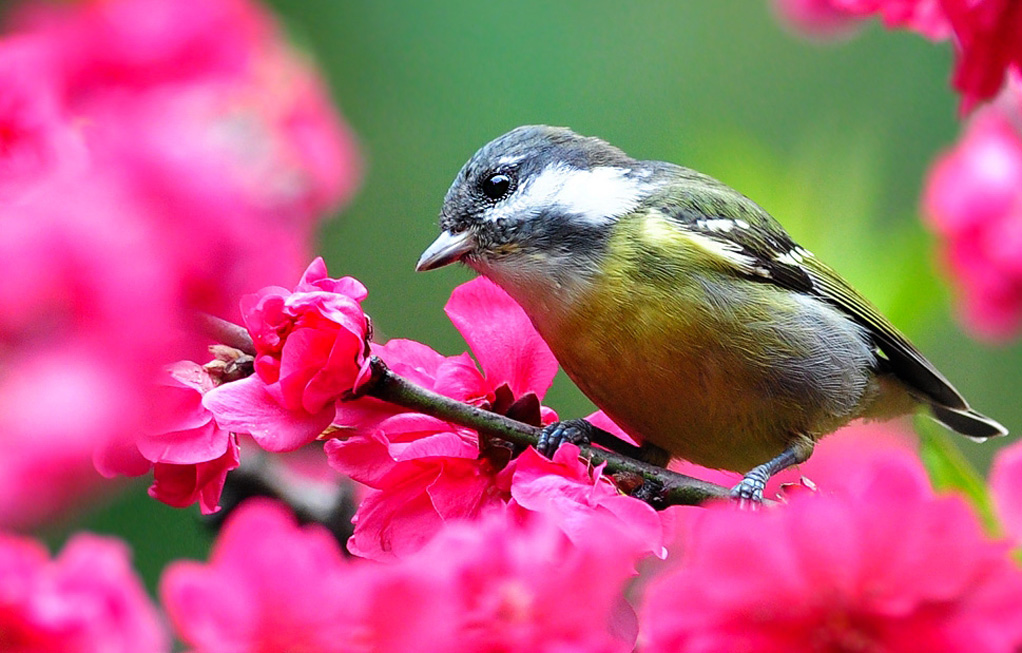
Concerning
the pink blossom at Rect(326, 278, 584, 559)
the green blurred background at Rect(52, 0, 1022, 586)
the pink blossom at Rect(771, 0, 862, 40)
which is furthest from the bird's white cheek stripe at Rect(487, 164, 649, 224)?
the green blurred background at Rect(52, 0, 1022, 586)

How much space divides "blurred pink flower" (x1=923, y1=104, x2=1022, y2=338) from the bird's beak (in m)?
0.99

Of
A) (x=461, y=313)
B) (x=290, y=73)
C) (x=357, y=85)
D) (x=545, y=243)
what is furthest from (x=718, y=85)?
(x=461, y=313)

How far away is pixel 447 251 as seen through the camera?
71.8 inches

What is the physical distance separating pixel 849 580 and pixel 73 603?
611 millimetres

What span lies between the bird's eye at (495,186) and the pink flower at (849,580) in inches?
43.8

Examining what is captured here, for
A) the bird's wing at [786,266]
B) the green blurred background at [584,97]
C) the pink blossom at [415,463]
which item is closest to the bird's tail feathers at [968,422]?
the bird's wing at [786,266]

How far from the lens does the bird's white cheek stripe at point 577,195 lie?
188cm

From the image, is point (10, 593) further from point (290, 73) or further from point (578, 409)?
point (578, 409)

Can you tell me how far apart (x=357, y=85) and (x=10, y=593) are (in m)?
4.51

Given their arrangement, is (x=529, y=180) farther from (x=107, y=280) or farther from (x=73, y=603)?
(x=107, y=280)

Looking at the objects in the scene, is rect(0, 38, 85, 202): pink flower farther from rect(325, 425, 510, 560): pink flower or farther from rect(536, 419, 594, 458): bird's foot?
rect(536, 419, 594, 458): bird's foot

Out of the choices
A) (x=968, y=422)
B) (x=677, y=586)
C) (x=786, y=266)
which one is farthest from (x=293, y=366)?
(x=968, y=422)

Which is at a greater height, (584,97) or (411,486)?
(584,97)

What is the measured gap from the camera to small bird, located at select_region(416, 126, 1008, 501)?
5.71 ft
